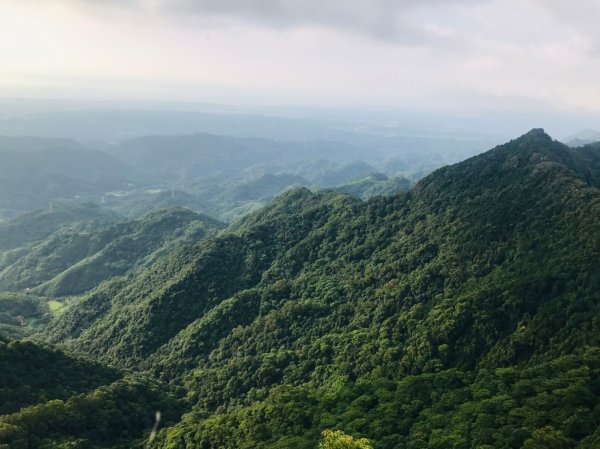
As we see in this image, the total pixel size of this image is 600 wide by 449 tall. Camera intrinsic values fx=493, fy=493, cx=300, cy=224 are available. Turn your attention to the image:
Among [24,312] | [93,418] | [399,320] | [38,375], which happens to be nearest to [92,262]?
[24,312]

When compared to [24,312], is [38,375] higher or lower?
higher

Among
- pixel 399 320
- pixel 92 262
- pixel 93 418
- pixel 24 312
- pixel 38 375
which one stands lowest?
pixel 24 312

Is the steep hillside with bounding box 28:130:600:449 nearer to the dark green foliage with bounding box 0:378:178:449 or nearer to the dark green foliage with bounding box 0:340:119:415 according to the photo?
the dark green foliage with bounding box 0:378:178:449

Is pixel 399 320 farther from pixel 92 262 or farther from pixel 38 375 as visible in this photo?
pixel 92 262

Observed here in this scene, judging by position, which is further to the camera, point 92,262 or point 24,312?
point 92,262

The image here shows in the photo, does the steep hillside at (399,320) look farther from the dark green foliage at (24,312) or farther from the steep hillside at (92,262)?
the steep hillside at (92,262)

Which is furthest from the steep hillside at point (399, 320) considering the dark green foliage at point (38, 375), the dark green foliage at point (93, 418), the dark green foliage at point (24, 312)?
the dark green foliage at point (38, 375)

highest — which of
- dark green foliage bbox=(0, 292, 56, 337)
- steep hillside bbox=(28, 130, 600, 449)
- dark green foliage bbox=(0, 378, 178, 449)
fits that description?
steep hillside bbox=(28, 130, 600, 449)

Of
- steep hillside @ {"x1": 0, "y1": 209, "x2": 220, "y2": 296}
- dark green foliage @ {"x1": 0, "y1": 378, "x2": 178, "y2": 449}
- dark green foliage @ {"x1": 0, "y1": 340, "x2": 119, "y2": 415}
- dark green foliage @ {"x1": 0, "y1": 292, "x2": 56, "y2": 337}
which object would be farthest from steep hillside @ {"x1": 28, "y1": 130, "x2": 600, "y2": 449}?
steep hillside @ {"x1": 0, "y1": 209, "x2": 220, "y2": 296}
